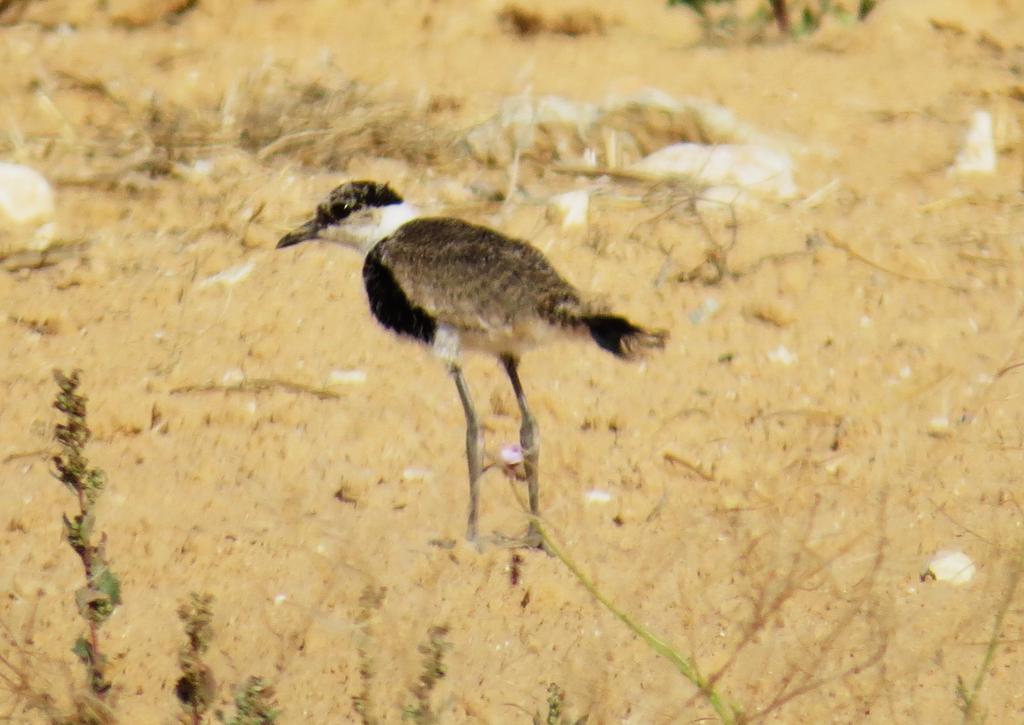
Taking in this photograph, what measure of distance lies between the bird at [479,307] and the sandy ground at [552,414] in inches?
7.7

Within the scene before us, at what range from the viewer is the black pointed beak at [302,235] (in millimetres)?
5867

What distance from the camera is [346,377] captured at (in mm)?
5668

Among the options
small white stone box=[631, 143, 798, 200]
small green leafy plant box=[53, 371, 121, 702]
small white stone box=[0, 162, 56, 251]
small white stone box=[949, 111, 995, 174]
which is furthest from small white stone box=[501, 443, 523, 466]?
small white stone box=[949, 111, 995, 174]

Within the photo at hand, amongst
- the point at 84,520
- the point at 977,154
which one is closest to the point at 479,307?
the point at 84,520

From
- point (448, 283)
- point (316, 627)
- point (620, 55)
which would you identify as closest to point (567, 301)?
point (448, 283)

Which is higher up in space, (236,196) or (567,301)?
(567,301)

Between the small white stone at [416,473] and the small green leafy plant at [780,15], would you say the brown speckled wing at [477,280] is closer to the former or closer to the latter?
the small white stone at [416,473]

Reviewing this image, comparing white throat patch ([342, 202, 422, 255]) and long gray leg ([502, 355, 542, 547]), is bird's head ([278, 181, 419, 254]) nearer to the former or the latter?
white throat patch ([342, 202, 422, 255])

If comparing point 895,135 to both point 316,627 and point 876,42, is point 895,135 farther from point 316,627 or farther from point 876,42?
point 316,627

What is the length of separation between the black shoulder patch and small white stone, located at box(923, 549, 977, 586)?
167 centimetres

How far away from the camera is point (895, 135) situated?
7238 millimetres

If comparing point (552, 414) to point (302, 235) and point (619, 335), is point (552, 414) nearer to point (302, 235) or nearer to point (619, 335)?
point (619, 335)

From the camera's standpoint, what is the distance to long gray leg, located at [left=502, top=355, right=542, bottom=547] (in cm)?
507

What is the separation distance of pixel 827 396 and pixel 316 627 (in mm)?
1996
